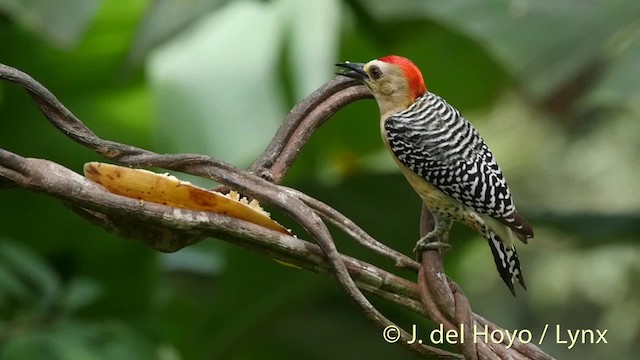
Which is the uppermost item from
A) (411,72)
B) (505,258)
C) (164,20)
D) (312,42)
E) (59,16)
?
(312,42)

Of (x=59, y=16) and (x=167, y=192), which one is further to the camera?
(x=59, y=16)

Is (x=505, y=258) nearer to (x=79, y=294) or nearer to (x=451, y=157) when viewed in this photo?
(x=451, y=157)

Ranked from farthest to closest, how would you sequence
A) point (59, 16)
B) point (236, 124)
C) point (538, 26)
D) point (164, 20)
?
point (236, 124), point (164, 20), point (538, 26), point (59, 16)

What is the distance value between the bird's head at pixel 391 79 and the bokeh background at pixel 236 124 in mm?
859

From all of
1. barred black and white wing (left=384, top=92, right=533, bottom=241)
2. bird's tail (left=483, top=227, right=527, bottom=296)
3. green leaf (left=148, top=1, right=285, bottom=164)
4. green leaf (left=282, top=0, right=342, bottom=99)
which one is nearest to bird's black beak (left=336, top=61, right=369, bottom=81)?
barred black and white wing (left=384, top=92, right=533, bottom=241)

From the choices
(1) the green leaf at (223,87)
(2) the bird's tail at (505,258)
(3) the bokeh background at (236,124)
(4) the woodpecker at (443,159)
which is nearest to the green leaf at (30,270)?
(3) the bokeh background at (236,124)

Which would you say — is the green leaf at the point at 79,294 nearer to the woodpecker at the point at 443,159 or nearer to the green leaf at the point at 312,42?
the green leaf at the point at 312,42

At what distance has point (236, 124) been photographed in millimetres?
3320

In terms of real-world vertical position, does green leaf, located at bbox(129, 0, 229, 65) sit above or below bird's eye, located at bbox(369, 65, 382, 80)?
above

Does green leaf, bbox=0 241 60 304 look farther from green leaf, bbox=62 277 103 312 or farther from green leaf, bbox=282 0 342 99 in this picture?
green leaf, bbox=282 0 342 99

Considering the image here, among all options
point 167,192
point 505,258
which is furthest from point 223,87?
point 167,192

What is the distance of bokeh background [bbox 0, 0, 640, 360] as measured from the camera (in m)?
2.63

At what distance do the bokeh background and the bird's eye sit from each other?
95 cm

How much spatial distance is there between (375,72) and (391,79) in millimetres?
35
